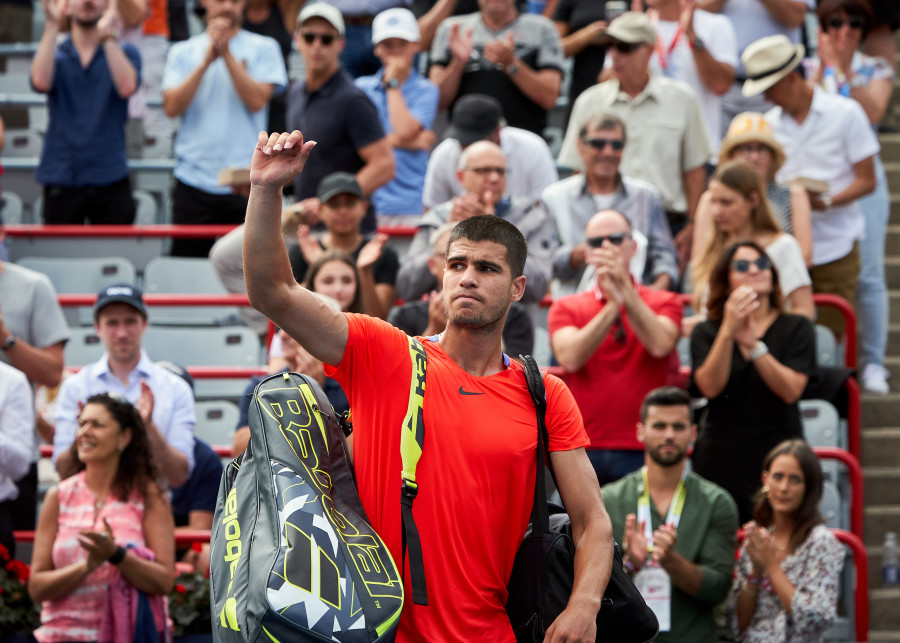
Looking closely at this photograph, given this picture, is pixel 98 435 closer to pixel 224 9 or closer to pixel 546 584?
pixel 546 584

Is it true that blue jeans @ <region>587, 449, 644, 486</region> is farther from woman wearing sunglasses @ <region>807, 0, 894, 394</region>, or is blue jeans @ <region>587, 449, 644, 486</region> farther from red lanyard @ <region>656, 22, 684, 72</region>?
red lanyard @ <region>656, 22, 684, 72</region>

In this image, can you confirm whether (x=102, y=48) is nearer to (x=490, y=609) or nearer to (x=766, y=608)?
(x=766, y=608)

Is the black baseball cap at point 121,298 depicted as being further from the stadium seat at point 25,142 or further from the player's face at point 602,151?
the stadium seat at point 25,142

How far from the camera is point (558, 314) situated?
6.98 m

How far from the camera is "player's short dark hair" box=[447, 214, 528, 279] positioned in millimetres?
3795

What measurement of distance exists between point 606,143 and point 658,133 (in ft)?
3.92

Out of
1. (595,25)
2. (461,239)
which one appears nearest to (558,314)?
(461,239)

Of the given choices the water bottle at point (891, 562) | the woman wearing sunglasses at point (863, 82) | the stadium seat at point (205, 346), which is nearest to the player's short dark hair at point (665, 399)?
the water bottle at point (891, 562)

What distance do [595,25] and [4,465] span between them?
6.28 metres

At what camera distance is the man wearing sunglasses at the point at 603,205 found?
311 inches

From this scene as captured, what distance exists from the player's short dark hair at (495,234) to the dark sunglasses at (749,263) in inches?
129

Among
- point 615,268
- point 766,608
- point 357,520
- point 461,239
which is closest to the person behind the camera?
point 357,520

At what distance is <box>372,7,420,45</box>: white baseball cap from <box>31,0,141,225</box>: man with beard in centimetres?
179

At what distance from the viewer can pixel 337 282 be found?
6.91m
